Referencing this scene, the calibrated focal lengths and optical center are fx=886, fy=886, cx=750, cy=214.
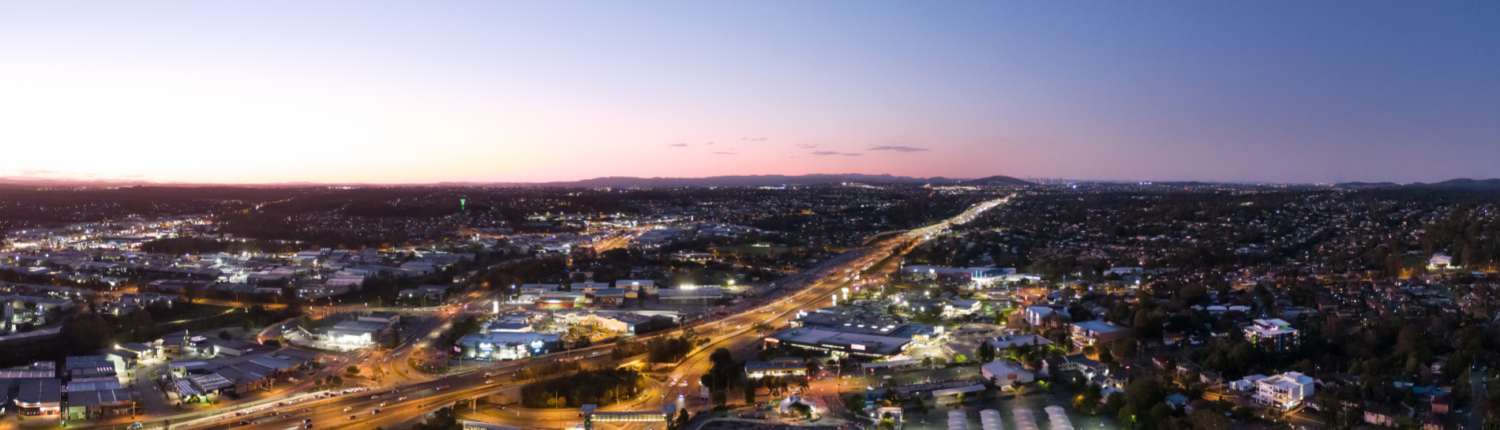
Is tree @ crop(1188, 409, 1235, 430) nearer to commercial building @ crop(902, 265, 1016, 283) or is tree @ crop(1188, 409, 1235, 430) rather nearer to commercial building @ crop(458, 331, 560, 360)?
commercial building @ crop(458, 331, 560, 360)

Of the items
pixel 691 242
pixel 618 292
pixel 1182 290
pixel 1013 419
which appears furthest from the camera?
pixel 691 242

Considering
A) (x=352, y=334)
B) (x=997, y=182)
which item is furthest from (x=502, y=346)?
(x=997, y=182)

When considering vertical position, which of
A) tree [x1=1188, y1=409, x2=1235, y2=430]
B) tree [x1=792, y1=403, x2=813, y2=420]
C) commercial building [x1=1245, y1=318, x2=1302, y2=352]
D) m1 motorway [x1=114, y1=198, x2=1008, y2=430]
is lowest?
m1 motorway [x1=114, y1=198, x2=1008, y2=430]

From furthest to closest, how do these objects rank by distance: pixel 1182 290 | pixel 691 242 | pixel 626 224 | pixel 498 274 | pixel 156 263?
pixel 626 224 → pixel 691 242 → pixel 156 263 → pixel 498 274 → pixel 1182 290

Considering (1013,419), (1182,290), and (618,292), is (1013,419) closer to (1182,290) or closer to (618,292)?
(1182,290)

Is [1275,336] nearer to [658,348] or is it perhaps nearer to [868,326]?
[868,326]

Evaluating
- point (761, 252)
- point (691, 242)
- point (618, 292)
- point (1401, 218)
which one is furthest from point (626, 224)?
point (1401, 218)

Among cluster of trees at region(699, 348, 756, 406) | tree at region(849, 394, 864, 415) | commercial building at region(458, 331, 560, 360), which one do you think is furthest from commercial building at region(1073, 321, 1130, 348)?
commercial building at region(458, 331, 560, 360)
